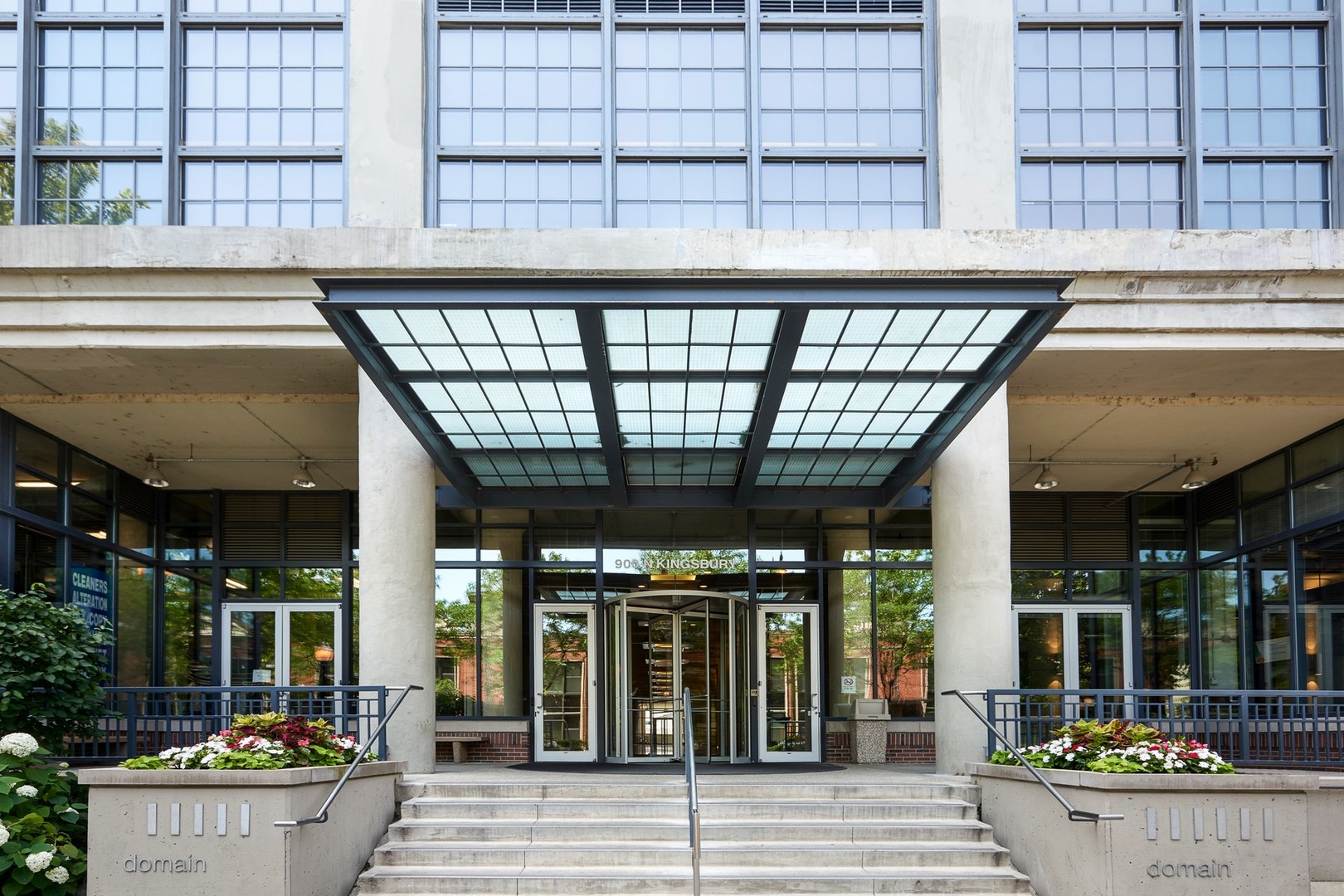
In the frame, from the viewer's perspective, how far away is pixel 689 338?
1177cm

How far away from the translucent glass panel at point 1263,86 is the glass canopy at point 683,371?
17.5ft

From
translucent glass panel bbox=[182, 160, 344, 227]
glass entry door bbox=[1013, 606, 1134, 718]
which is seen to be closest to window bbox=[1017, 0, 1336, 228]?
translucent glass panel bbox=[182, 160, 344, 227]

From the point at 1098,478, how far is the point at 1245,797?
11.7 m

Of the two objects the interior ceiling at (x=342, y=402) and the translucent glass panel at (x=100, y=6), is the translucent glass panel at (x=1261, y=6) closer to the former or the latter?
the interior ceiling at (x=342, y=402)

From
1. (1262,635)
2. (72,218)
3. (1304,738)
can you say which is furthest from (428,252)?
(1262,635)

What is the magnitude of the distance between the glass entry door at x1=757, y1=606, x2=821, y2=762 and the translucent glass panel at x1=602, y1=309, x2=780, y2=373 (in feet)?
24.6

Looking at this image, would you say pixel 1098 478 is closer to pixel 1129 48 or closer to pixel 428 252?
pixel 1129 48

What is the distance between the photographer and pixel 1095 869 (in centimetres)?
1044

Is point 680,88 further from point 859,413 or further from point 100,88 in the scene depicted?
point 100,88

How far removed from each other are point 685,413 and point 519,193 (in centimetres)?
365

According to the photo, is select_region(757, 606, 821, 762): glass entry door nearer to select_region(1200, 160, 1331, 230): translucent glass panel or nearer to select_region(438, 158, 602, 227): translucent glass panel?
select_region(438, 158, 602, 227): translucent glass panel

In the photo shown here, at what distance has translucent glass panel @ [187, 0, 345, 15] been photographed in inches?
611

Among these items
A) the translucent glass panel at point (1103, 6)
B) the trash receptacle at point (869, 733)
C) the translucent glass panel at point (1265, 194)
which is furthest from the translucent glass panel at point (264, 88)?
the trash receptacle at point (869, 733)

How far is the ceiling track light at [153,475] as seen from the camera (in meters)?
19.1
